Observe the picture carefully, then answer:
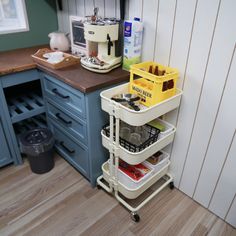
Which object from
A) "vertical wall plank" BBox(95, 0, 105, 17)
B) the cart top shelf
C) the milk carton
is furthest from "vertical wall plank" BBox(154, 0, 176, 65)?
"vertical wall plank" BBox(95, 0, 105, 17)

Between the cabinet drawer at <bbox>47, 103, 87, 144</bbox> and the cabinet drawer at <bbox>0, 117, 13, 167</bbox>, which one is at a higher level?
the cabinet drawer at <bbox>47, 103, 87, 144</bbox>

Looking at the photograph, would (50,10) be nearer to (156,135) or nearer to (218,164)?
(156,135)

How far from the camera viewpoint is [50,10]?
2.03 metres

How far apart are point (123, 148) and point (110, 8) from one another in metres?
1.03

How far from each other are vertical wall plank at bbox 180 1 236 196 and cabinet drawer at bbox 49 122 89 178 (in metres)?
0.73

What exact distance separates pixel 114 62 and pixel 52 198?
1063 millimetres

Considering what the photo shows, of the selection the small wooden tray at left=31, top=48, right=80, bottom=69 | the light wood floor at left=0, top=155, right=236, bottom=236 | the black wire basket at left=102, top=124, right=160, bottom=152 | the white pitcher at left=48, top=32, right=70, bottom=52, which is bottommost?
the light wood floor at left=0, top=155, right=236, bottom=236

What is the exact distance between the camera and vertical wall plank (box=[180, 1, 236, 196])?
1.06 meters

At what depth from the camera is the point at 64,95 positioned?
4.90ft

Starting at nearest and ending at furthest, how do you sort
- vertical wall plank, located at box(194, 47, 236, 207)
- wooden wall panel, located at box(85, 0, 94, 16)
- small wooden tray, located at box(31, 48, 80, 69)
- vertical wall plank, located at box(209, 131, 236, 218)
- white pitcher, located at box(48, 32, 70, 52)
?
vertical wall plank, located at box(194, 47, 236, 207) < vertical wall plank, located at box(209, 131, 236, 218) < small wooden tray, located at box(31, 48, 80, 69) < wooden wall panel, located at box(85, 0, 94, 16) < white pitcher, located at box(48, 32, 70, 52)

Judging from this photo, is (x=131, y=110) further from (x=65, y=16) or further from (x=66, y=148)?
(x=65, y=16)

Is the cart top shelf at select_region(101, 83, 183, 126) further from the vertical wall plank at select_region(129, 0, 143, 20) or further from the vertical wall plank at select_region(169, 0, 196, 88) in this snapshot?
the vertical wall plank at select_region(129, 0, 143, 20)

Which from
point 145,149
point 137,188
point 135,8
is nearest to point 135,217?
point 137,188

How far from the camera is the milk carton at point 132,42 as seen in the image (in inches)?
52.9
